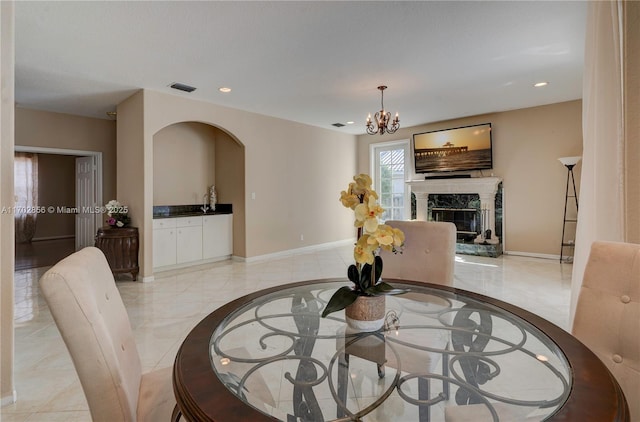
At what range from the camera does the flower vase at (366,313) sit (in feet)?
3.86

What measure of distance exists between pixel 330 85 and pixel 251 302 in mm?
3553

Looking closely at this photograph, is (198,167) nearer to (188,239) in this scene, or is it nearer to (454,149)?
(188,239)

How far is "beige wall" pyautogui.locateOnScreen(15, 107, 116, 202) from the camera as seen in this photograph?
16.8 feet

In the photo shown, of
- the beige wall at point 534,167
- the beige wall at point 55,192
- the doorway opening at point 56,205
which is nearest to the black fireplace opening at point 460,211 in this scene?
the beige wall at point 534,167

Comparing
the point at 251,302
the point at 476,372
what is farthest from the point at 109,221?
the point at 476,372

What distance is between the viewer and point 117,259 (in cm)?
425

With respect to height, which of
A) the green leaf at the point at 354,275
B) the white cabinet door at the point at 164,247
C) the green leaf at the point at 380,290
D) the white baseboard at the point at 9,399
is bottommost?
the white baseboard at the point at 9,399

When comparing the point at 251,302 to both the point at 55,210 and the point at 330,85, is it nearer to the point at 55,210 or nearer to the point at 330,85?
the point at 330,85

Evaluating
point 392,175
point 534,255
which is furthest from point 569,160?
point 392,175

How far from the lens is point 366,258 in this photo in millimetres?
1131

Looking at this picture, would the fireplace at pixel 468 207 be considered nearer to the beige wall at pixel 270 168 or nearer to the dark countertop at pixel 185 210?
the beige wall at pixel 270 168

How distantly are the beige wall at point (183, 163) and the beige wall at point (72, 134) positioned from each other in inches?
48.2

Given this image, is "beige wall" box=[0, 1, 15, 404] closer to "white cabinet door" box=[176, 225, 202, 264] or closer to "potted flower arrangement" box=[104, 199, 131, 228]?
"potted flower arrangement" box=[104, 199, 131, 228]

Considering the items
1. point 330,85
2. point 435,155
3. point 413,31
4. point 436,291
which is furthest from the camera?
point 435,155
